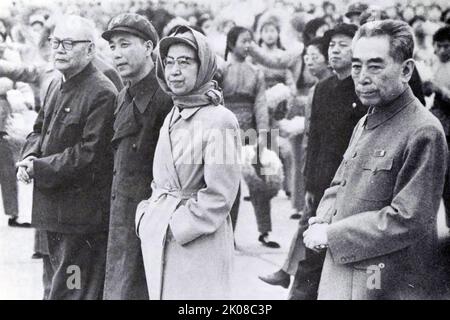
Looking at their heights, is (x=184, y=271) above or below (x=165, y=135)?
below

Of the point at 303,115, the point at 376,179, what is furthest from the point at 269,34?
the point at 376,179

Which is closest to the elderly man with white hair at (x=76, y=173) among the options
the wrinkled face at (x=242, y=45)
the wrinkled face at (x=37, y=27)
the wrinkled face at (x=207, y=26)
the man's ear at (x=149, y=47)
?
the man's ear at (x=149, y=47)

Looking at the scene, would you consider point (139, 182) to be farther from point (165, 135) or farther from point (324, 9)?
point (324, 9)

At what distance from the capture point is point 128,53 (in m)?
3.06

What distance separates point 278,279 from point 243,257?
278 millimetres

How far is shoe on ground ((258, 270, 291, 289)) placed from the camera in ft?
11.5

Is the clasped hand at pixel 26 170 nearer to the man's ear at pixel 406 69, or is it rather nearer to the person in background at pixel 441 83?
the man's ear at pixel 406 69

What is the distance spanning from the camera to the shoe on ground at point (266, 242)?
389 centimetres

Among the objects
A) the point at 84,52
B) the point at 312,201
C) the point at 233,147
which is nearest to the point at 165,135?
the point at 233,147

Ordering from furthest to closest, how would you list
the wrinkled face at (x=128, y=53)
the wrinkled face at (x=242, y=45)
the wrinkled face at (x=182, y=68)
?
the wrinkled face at (x=242, y=45) < the wrinkled face at (x=128, y=53) < the wrinkled face at (x=182, y=68)

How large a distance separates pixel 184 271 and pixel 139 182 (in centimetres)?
54

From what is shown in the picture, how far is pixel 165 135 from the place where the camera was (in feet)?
8.64

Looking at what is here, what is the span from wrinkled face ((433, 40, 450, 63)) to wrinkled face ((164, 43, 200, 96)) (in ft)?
4.80

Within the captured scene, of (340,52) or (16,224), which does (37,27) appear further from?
(340,52)
